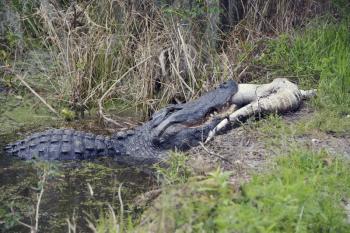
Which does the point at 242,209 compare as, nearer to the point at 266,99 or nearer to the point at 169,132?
the point at 169,132

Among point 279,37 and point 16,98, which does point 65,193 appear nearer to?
point 16,98

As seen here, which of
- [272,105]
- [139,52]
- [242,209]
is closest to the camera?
[242,209]

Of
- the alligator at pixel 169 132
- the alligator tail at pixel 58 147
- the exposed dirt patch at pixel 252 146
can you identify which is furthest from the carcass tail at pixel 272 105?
the alligator tail at pixel 58 147

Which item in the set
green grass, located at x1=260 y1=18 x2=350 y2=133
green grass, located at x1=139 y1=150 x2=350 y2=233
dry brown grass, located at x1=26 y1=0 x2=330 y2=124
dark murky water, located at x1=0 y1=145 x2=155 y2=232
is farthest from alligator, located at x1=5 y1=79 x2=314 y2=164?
green grass, located at x1=139 y1=150 x2=350 y2=233

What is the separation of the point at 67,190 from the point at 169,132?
1361 mm

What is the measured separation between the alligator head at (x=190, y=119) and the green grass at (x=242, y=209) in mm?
2578

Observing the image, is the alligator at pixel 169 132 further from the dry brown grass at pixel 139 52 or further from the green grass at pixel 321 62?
the dry brown grass at pixel 139 52

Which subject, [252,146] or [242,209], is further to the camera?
[252,146]

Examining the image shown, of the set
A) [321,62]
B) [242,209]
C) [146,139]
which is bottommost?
[146,139]

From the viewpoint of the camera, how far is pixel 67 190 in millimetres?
5340

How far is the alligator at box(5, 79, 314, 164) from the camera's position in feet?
20.5

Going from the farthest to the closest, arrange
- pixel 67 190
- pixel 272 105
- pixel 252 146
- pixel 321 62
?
pixel 321 62
pixel 272 105
pixel 252 146
pixel 67 190

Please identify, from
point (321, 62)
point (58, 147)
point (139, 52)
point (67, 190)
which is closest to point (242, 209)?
point (67, 190)

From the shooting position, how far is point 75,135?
21.1ft
